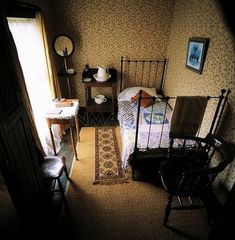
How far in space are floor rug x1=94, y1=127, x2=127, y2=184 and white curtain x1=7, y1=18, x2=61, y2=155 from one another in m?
0.70

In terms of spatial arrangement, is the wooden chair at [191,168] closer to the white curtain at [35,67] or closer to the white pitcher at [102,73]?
the white curtain at [35,67]

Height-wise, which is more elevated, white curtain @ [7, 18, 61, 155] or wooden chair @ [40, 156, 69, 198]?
white curtain @ [7, 18, 61, 155]

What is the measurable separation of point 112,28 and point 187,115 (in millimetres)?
2287

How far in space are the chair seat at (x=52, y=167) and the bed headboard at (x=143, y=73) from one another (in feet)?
7.42

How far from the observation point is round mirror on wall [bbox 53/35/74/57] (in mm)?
3084

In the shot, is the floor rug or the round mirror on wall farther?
the round mirror on wall

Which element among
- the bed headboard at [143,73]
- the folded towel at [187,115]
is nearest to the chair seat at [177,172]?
the folded towel at [187,115]

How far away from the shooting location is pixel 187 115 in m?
1.90

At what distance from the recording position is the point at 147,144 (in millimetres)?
2166

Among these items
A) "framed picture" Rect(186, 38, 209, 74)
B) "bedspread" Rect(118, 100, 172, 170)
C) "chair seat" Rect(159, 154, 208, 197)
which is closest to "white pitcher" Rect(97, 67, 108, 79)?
"bedspread" Rect(118, 100, 172, 170)

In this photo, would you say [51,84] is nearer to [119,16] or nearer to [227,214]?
[119,16]

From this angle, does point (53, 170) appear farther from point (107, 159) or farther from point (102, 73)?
point (102, 73)

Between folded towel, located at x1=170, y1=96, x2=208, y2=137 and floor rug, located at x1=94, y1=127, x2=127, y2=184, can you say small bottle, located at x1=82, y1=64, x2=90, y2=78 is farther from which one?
folded towel, located at x1=170, y1=96, x2=208, y2=137

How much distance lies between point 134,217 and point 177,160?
76 cm
